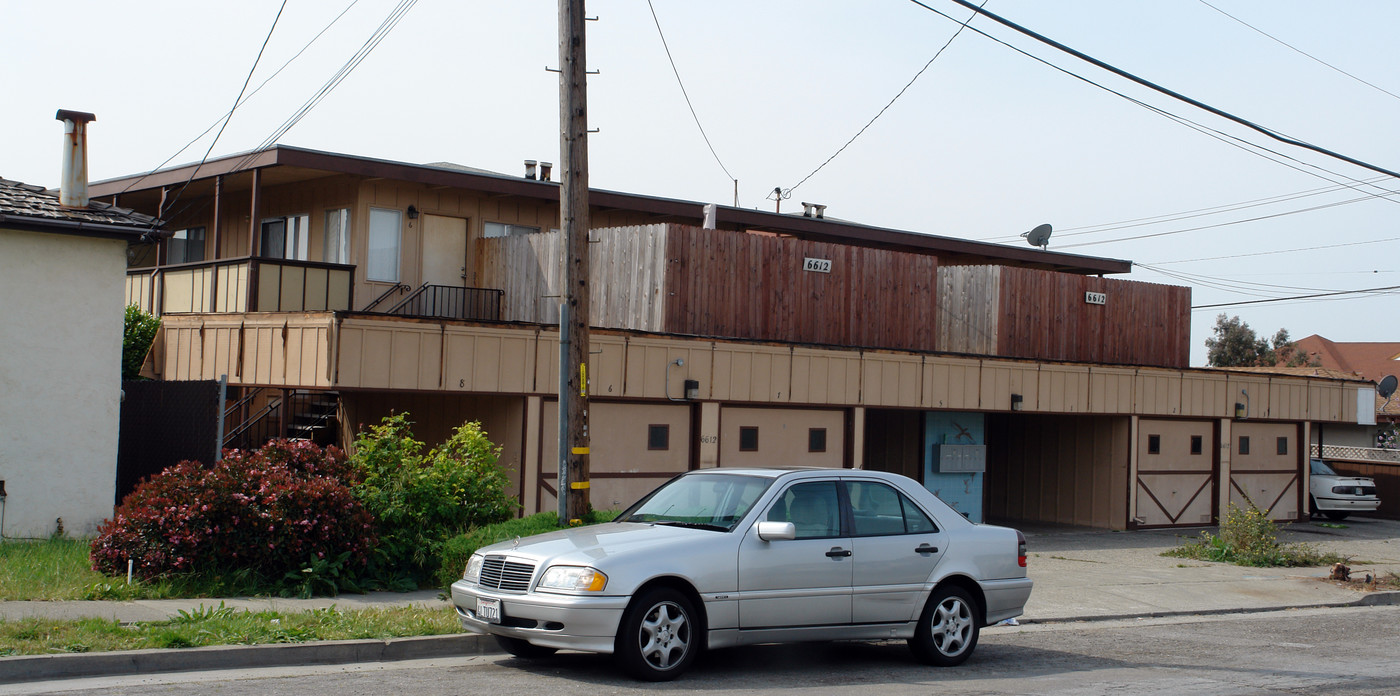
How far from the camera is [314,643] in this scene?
906 centimetres

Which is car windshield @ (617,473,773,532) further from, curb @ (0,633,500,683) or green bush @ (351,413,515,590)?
green bush @ (351,413,515,590)

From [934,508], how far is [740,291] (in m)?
9.82

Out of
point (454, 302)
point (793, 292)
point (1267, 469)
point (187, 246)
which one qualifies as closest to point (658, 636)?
point (793, 292)

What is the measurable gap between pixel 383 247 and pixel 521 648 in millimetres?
12209

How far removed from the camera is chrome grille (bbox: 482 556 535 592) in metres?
8.66

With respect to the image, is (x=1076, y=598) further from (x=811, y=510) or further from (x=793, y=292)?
(x=793, y=292)

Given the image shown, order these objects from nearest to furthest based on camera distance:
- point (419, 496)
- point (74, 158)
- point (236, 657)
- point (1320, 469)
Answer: point (236, 657) < point (419, 496) < point (74, 158) < point (1320, 469)

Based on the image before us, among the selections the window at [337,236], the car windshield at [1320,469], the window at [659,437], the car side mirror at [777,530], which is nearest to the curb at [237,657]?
the car side mirror at [777,530]

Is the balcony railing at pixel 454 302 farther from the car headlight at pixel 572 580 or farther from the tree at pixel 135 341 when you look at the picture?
the car headlight at pixel 572 580

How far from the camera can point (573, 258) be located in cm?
1166

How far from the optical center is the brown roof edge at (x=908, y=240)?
23969 millimetres

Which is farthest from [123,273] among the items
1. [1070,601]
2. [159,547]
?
[1070,601]

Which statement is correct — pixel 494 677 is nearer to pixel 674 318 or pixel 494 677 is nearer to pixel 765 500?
pixel 765 500

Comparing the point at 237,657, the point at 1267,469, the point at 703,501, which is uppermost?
the point at 703,501
